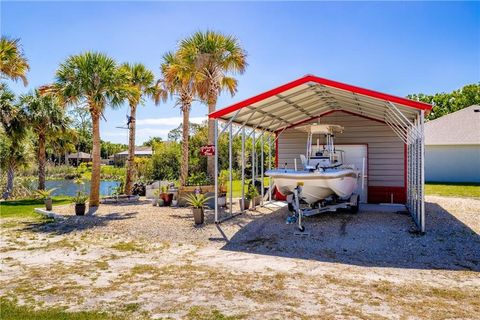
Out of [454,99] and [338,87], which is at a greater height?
[454,99]

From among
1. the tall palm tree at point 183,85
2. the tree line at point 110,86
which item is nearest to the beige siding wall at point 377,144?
the tree line at point 110,86

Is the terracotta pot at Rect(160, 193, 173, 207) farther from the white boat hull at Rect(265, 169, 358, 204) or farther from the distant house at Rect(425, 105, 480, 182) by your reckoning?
the distant house at Rect(425, 105, 480, 182)

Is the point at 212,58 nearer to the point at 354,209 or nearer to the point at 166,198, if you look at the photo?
the point at 166,198

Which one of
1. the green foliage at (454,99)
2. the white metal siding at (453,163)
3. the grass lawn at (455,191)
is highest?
the green foliage at (454,99)

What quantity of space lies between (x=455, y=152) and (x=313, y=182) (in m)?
17.7

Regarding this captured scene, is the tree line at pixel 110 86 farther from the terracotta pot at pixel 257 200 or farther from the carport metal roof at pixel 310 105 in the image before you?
the carport metal roof at pixel 310 105

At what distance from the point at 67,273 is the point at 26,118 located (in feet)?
48.5

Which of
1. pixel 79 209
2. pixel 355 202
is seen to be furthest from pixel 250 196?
pixel 79 209

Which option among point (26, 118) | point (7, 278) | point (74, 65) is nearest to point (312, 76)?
point (7, 278)

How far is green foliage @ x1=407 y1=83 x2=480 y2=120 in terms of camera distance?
3884 cm

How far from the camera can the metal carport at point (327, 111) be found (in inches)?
327

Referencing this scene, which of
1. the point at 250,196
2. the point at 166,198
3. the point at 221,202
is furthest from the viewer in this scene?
the point at 166,198

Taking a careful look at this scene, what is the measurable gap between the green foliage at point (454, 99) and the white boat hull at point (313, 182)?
3573cm

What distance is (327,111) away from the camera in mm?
14133
